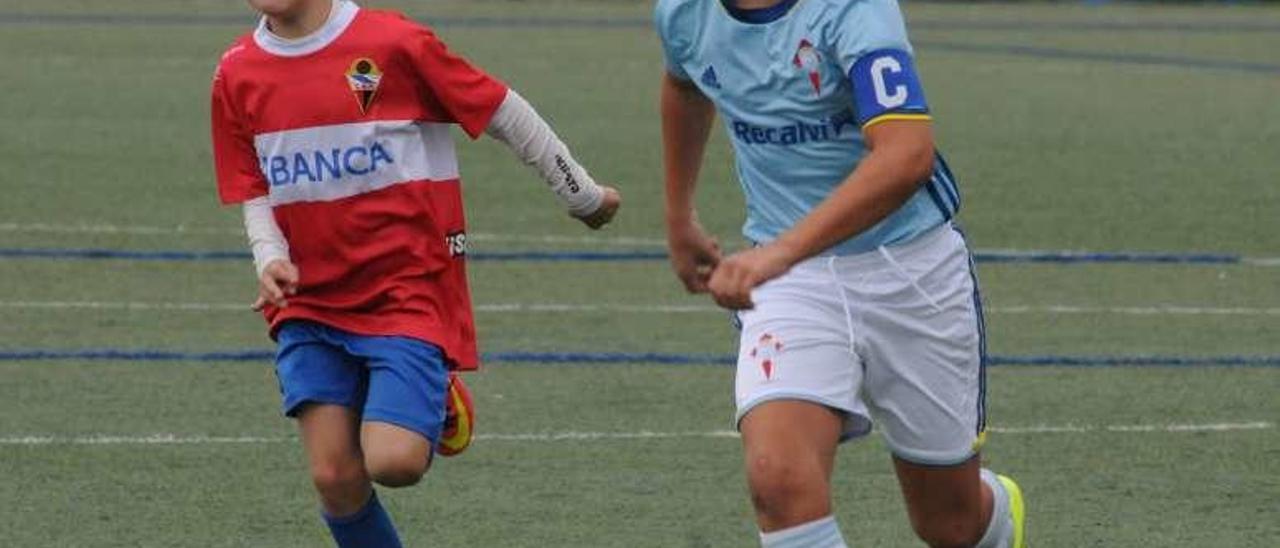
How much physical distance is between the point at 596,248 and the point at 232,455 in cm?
546

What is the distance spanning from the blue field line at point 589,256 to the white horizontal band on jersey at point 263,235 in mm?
7104

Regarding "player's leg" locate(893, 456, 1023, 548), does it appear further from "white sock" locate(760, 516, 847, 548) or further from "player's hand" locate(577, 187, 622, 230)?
"player's hand" locate(577, 187, 622, 230)

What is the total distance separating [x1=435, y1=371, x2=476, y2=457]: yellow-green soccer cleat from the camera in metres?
7.38

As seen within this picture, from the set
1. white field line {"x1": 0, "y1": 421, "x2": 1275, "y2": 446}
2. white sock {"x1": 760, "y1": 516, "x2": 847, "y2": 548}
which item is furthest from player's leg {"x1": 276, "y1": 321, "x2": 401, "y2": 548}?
white field line {"x1": 0, "y1": 421, "x2": 1275, "y2": 446}

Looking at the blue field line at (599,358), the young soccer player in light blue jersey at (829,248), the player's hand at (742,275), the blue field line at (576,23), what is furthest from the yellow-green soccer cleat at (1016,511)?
the blue field line at (576,23)

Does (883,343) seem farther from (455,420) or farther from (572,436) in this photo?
(572,436)

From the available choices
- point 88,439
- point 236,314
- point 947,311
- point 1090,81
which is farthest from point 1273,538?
point 1090,81

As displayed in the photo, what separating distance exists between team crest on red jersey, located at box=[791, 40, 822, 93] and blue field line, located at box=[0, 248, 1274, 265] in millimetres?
8086

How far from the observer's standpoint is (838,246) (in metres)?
6.52

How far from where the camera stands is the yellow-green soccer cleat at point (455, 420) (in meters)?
7.38

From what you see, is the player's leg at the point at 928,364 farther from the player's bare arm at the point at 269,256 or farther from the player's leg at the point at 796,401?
the player's bare arm at the point at 269,256

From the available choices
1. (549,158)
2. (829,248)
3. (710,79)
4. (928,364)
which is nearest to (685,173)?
(710,79)

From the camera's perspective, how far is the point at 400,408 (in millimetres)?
7020

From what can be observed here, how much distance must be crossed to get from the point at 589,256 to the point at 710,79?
7966mm
